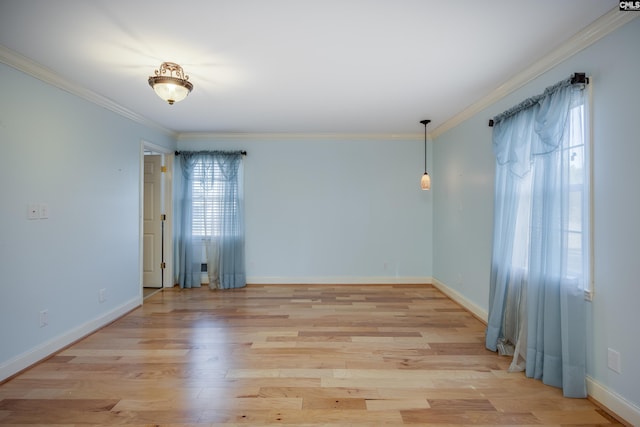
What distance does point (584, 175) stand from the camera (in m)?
2.04

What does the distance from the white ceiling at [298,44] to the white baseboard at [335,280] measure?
282 cm

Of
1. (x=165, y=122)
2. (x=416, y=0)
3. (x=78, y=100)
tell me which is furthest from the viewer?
(x=165, y=122)

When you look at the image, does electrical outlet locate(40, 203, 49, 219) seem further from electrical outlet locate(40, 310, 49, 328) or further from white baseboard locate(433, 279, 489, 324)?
white baseboard locate(433, 279, 489, 324)

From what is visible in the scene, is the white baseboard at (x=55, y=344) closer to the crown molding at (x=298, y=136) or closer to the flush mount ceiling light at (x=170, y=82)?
the flush mount ceiling light at (x=170, y=82)

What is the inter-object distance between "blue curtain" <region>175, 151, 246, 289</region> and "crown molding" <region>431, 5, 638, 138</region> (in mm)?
3593

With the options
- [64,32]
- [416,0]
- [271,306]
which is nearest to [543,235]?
[416,0]

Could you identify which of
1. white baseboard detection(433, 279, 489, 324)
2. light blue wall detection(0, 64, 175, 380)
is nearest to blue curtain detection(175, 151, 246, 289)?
light blue wall detection(0, 64, 175, 380)

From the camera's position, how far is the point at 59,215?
2758 millimetres

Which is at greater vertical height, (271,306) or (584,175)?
(584,175)

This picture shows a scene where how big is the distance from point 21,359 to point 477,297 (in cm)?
446

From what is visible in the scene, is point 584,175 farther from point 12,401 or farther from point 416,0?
point 12,401

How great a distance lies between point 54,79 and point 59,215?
4.02 feet

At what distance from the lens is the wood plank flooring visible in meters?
1.90

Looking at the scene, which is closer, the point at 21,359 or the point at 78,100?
the point at 21,359
